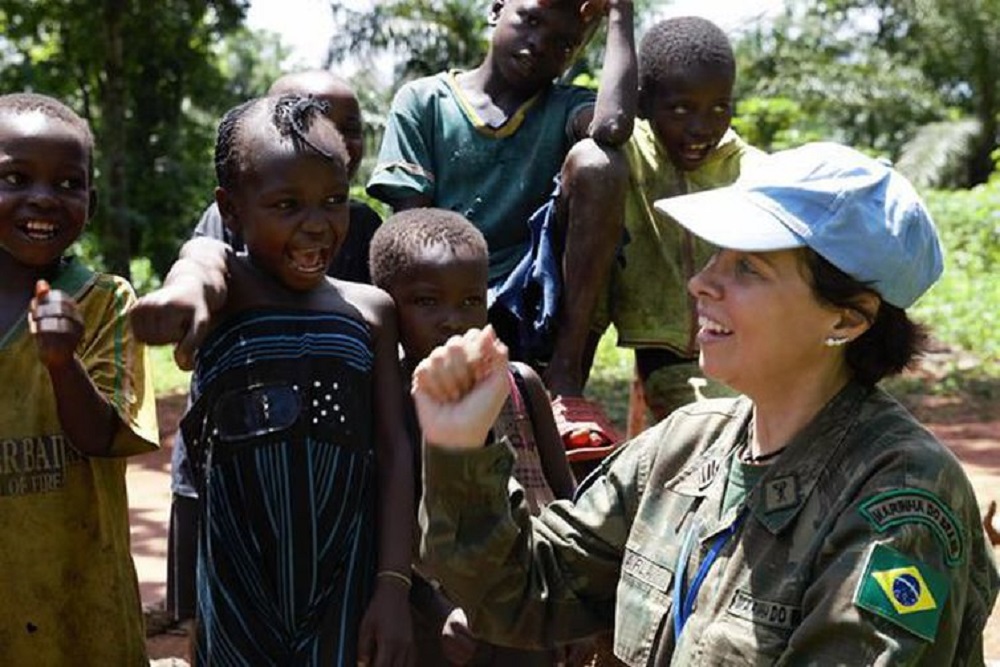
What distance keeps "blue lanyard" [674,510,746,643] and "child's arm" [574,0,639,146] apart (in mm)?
1741

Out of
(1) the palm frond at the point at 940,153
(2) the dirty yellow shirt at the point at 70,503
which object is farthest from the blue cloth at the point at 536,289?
(1) the palm frond at the point at 940,153

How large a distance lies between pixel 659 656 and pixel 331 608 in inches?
29.4

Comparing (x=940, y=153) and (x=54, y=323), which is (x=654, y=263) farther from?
(x=940, y=153)

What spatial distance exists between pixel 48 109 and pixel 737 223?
148 cm

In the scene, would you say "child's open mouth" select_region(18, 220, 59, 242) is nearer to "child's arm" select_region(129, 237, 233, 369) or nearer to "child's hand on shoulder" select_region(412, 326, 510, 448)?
"child's arm" select_region(129, 237, 233, 369)

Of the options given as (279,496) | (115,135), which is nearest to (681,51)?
(279,496)

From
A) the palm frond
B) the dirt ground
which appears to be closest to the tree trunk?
the dirt ground

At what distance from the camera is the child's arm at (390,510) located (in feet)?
8.55

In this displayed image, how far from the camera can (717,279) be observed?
209 centimetres

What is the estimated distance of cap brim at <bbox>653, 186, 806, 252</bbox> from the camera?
1995 millimetres

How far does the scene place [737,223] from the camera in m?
2.03

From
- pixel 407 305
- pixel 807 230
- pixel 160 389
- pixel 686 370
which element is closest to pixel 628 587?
pixel 807 230

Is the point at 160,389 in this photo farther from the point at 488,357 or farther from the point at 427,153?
the point at 488,357

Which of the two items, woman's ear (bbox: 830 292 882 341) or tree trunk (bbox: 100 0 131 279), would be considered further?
tree trunk (bbox: 100 0 131 279)
